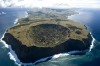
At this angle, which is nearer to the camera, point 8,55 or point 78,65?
point 78,65

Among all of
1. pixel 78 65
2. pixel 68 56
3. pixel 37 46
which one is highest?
→ pixel 37 46

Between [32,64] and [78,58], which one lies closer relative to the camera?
[32,64]

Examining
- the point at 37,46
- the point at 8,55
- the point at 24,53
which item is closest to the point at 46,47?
the point at 37,46

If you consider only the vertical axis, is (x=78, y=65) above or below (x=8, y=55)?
below

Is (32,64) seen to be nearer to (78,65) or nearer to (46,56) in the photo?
(46,56)

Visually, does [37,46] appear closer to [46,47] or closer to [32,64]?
[46,47]

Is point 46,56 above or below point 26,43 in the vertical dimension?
below

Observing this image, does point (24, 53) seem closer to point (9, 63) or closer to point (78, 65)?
point (9, 63)

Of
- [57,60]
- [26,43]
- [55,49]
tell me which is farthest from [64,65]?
[26,43]
